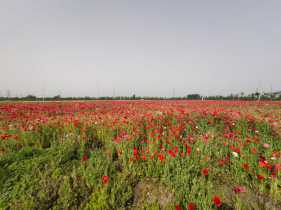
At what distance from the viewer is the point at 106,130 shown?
3654 millimetres

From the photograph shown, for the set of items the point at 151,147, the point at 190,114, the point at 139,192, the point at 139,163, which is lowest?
the point at 139,192

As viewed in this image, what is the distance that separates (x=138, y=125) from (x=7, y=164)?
270 centimetres

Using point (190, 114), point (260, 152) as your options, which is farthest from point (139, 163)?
point (190, 114)

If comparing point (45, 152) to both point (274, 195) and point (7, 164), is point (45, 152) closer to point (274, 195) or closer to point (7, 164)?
point (7, 164)

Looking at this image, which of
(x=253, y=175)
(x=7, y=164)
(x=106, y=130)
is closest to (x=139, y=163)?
(x=106, y=130)

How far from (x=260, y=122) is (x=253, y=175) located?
2.76 meters

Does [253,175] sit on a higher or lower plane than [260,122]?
lower

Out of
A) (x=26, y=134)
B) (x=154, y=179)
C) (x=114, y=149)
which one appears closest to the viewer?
(x=154, y=179)

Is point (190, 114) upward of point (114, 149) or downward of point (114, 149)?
upward

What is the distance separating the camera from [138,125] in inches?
159

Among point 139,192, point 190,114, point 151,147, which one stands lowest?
point 139,192

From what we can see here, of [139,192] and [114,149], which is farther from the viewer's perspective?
[114,149]

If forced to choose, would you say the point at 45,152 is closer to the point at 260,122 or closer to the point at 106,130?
the point at 106,130

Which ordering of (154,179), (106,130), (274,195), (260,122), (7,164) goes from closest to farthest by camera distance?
(274,195)
(154,179)
(7,164)
(106,130)
(260,122)
